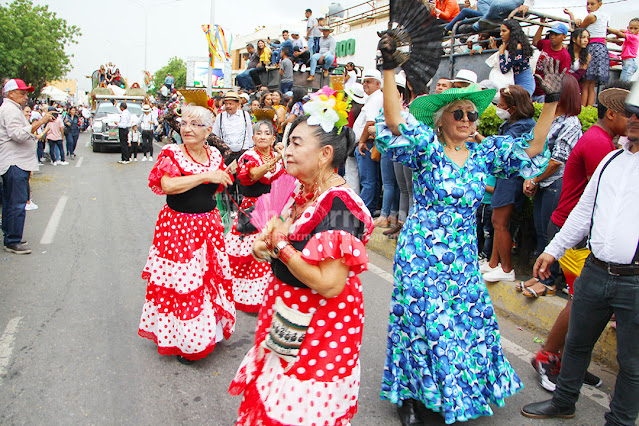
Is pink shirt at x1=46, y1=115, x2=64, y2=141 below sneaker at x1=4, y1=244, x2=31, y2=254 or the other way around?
the other way around

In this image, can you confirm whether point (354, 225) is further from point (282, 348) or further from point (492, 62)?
point (492, 62)

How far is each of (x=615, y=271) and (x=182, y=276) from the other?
9.36 ft

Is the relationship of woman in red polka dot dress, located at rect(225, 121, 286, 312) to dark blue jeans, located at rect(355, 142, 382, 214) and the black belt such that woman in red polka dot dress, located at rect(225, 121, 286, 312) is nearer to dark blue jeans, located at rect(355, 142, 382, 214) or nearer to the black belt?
dark blue jeans, located at rect(355, 142, 382, 214)

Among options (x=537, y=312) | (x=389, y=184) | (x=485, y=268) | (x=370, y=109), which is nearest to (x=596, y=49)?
(x=370, y=109)

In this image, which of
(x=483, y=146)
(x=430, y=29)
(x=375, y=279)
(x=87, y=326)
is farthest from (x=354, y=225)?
(x=375, y=279)

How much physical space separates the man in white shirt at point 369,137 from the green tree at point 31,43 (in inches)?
1635

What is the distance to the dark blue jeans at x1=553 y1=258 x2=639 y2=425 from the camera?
8.68 ft

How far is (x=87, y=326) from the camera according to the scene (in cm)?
453

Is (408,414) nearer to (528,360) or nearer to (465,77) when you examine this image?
(528,360)

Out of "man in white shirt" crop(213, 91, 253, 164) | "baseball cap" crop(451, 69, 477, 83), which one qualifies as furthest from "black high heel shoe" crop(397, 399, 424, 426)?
"man in white shirt" crop(213, 91, 253, 164)

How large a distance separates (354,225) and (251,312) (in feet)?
10.5

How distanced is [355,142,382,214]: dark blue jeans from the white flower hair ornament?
17.9 feet

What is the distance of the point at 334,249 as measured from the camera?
1.93 m

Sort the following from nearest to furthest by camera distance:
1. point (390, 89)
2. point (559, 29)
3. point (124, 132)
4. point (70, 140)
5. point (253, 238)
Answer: point (390, 89)
point (253, 238)
point (559, 29)
point (124, 132)
point (70, 140)
